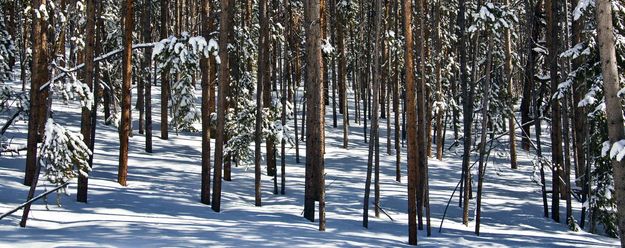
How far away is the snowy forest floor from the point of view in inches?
428

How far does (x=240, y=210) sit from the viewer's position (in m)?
16.4

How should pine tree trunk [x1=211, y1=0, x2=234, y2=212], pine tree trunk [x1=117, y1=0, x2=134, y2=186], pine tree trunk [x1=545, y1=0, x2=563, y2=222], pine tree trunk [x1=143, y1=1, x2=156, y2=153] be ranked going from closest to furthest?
pine tree trunk [x1=211, y1=0, x2=234, y2=212] < pine tree trunk [x1=117, y1=0, x2=134, y2=186] < pine tree trunk [x1=545, y1=0, x2=563, y2=222] < pine tree trunk [x1=143, y1=1, x2=156, y2=153]

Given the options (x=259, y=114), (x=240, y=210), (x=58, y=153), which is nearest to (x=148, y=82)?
(x=259, y=114)

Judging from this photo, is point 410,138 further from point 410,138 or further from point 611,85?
point 611,85

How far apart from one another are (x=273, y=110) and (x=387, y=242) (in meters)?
9.35

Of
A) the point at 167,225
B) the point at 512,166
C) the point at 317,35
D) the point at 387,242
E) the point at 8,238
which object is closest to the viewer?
the point at 8,238

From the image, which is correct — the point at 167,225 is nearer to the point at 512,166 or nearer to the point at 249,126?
the point at 249,126

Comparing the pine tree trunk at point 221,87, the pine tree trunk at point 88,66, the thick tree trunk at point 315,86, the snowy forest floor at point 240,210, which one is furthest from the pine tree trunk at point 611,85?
the pine tree trunk at point 88,66

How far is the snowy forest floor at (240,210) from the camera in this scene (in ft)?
35.7

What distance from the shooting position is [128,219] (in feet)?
41.3

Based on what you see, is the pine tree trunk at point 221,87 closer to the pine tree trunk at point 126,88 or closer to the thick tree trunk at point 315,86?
the thick tree trunk at point 315,86

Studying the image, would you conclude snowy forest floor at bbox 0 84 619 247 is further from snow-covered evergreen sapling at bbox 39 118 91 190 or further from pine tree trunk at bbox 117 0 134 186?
snow-covered evergreen sapling at bbox 39 118 91 190

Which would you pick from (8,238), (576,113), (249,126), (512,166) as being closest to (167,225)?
(8,238)

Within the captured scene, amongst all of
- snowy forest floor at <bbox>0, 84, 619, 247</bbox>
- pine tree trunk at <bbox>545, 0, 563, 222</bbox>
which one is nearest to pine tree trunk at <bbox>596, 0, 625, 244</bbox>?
snowy forest floor at <bbox>0, 84, 619, 247</bbox>
